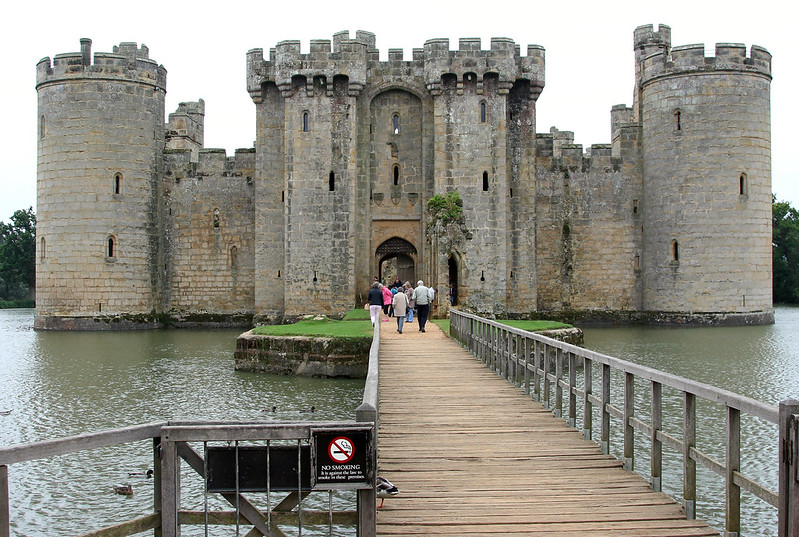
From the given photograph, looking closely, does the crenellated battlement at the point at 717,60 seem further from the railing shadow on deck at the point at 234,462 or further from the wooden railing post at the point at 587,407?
the railing shadow on deck at the point at 234,462

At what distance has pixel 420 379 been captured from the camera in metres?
13.3

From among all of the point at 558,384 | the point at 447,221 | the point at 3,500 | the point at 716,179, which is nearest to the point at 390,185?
the point at 447,221

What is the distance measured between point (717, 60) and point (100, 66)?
2275 cm

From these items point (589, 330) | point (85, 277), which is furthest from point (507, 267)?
point (85, 277)

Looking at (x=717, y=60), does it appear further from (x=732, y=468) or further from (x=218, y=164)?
(x=732, y=468)

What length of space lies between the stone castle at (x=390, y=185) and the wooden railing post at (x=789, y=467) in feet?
78.3

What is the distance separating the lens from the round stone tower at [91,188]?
31188 mm

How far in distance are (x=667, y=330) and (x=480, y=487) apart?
24571 mm

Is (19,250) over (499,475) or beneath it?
over

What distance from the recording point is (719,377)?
685 inches

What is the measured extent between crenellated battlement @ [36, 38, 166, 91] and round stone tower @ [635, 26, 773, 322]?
19.5 m

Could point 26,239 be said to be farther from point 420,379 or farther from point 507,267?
point 420,379

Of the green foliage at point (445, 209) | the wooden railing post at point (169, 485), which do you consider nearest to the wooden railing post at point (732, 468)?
the wooden railing post at point (169, 485)

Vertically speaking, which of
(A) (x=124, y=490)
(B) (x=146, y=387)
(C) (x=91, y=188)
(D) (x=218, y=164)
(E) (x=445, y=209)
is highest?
(D) (x=218, y=164)
